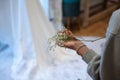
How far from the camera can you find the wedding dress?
2027mm

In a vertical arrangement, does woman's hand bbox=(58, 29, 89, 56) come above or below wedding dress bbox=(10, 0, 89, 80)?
above

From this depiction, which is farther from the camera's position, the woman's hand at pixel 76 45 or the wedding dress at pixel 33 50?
the wedding dress at pixel 33 50

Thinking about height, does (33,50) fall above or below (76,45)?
below

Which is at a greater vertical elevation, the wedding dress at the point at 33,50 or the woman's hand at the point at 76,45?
the woman's hand at the point at 76,45

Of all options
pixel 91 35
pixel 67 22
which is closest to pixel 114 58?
pixel 91 35

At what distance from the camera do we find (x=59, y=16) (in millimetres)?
2695

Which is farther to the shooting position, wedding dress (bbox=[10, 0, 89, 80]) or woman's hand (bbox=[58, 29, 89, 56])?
wedding dress (bbox=[10, 0, 89, 80])

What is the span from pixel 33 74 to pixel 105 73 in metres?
1.32

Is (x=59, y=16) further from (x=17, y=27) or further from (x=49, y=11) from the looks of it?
(x=17, y=27)

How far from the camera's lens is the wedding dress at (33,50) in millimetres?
2027

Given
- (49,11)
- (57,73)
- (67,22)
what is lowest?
(57,73)

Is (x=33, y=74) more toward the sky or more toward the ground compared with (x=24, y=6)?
more toward the ground

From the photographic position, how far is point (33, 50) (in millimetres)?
2084

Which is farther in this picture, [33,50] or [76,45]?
[33,50]
